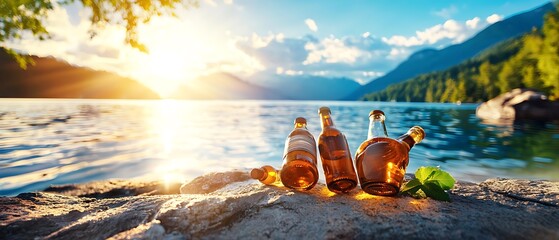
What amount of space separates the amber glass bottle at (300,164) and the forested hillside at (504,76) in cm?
5236

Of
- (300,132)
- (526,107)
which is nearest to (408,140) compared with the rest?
(300,132)

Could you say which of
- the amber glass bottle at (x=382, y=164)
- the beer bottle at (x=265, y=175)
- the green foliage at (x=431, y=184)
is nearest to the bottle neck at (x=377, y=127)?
the amber glass bottle at (x=382, y=164)

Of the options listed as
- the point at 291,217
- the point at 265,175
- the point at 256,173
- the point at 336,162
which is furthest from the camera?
the point at 265,175

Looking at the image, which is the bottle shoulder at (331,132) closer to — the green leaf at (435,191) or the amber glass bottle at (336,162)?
the amber glass bottle at (336,162)

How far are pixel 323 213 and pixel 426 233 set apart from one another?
71 cm

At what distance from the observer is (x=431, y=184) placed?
2.75m

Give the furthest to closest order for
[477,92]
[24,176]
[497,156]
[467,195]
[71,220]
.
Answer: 1. [477,92]
2. [497,156]
3. [24,176]
4. [467,195]
5. [71,220]

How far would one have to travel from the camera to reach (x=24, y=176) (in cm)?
872

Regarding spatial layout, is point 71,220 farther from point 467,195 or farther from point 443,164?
point 443,164

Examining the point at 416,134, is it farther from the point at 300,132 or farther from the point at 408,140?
the point at 300,132

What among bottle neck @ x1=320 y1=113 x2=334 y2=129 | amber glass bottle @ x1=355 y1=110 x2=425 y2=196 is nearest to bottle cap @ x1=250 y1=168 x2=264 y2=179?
bottle neck @ x1=320 y1=113 x2=334 y2=129

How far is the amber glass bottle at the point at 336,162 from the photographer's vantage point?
2.95 meters

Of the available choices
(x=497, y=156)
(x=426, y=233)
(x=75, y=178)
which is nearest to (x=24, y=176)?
(x=75, y=178)

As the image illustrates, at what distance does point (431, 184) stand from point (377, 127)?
0.76 meters
